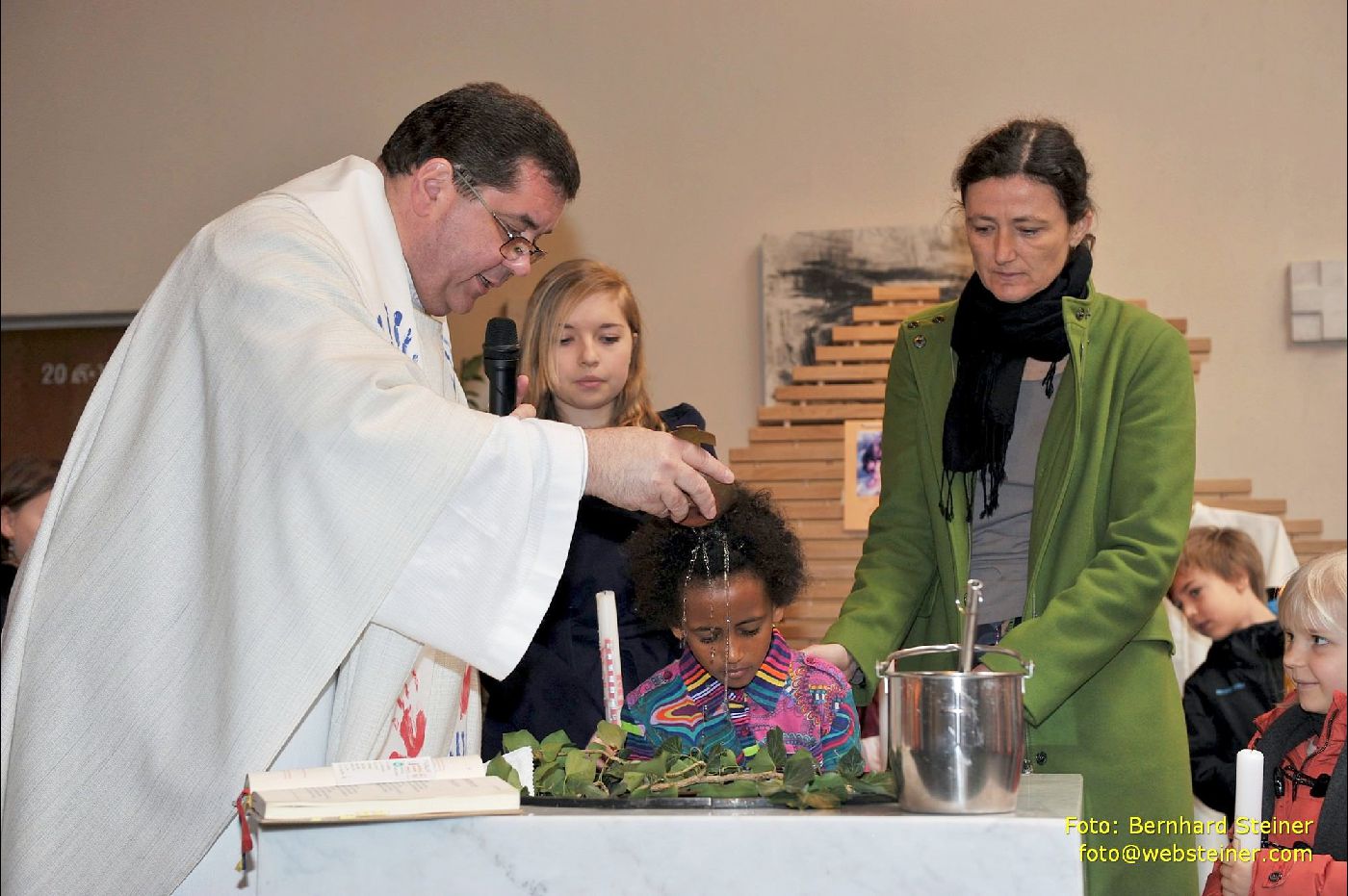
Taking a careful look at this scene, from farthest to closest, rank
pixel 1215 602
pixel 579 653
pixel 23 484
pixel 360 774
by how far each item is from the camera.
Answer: pixel 23 484 → pixel 1215 602 → pixel 579 653 → pixel 360 774

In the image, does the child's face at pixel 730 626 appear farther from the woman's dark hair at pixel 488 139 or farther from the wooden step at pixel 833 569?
the wooden step at pixel 833 569

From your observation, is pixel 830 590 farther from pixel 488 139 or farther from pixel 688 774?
pixel 688 774

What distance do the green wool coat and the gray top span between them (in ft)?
0.13

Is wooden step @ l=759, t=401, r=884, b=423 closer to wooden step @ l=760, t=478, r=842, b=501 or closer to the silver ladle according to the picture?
wooden step @ l=760, t=478, r=842, b=501

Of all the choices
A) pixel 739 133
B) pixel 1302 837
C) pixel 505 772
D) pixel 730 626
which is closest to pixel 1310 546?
pixel 739 133

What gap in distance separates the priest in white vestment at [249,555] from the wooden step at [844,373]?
3660 millimetres

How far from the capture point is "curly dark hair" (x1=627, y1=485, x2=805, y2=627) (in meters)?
2.39

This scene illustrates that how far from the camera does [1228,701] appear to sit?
11.4 ft

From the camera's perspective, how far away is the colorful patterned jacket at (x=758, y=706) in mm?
2201

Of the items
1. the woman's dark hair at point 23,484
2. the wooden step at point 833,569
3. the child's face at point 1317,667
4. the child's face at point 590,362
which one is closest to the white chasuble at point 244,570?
the child's face at point 590,362

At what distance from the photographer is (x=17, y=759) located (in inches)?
70.3

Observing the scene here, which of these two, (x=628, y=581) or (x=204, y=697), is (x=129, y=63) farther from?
(x=204, y=697)

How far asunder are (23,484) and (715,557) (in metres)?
2.59

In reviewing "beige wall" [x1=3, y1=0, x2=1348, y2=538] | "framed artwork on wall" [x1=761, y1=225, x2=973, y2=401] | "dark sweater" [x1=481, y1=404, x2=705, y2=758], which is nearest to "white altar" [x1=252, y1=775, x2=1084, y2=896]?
"dark sweater" [x1=481, y1=404, x2=705, y2=758]
